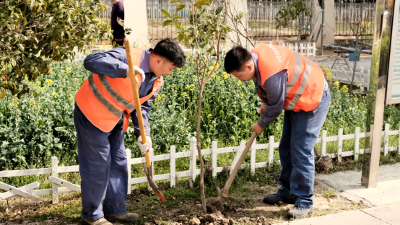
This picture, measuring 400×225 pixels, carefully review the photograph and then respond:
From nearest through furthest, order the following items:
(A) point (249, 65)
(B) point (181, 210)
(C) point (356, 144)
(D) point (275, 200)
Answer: (A) point (249, 65), (B) point (181, 210), (D) point (275, 200), (C) point (356, 144)

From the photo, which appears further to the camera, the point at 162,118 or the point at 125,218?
the point at 162,118

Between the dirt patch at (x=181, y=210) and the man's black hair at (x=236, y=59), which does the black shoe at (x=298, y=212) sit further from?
the man's black hair at (x=236, y=59)

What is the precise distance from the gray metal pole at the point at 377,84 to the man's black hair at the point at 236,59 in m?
1.63

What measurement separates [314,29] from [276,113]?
16.1 meters

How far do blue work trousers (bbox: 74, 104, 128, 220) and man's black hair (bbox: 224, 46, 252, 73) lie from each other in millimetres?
1054

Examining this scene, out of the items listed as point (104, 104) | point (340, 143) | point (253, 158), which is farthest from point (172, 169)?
point (340, 143)

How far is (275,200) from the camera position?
433 centimetres

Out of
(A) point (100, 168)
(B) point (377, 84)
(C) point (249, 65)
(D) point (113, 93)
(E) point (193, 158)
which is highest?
(C) point (249, 65)

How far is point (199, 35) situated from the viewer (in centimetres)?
380

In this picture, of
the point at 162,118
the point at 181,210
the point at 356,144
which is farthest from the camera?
the point at 356,144

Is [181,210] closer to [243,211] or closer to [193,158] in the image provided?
[243,211]

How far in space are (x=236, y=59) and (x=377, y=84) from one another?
1.81 metres

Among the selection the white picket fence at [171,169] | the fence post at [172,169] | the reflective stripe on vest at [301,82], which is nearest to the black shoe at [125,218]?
the white picket fence at [171,169]

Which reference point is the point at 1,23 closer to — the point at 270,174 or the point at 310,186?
the point at 310,186
